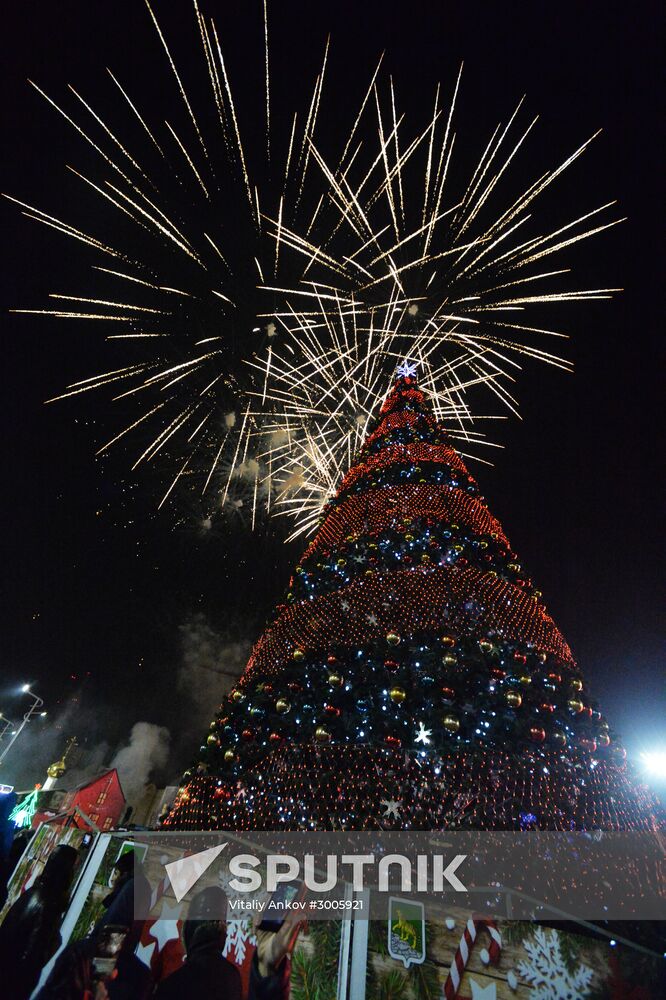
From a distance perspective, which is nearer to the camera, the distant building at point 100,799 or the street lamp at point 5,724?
the distant building at point 100,799

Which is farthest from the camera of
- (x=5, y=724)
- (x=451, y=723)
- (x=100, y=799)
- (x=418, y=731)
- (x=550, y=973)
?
(x=5, y=724)

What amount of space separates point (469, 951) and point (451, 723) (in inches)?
37.7

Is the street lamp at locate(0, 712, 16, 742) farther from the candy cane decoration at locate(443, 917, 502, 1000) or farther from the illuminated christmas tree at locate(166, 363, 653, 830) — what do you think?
the candy cane decoration at locate(443, 917, 502, 1000)

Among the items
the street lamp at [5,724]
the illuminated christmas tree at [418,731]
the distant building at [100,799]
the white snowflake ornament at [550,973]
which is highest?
the street lamp at [5,724]

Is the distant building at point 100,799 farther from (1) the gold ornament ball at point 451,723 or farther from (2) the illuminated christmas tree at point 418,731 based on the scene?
(1) the gold ornament ball at point 451,723

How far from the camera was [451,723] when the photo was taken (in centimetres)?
239

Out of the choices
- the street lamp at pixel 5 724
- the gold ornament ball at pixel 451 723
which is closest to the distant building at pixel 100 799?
the street lamp at pixel 5 724

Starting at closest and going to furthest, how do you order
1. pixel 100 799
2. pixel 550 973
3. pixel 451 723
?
pixel 550 973, pixel 451 723, pixel 100 799

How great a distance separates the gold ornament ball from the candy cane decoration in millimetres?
806

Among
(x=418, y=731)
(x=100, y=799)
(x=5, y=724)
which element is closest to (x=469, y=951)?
(x=418, y=731)

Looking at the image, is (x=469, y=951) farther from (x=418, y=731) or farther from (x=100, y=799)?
(x=100, y=799)

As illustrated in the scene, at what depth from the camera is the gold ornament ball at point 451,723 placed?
239cm

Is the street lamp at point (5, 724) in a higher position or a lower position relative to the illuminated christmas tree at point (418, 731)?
higher

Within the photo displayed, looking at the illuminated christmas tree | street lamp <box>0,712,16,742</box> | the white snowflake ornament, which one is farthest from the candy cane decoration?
street lamp <box>0,712,16,742</box>
